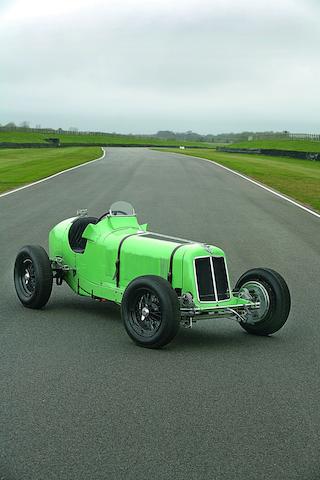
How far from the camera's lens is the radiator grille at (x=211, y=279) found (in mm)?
7523

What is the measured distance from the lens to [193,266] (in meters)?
7.45

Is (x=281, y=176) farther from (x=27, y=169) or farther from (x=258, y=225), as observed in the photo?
(x=258, y=225)

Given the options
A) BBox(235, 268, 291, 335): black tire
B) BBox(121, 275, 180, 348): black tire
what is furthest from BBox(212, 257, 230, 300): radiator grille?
BBox(121, 275, 180, 348): black tire

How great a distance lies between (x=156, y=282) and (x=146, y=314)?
1.35 feet

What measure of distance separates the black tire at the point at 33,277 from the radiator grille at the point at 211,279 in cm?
221

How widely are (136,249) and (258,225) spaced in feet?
36.0

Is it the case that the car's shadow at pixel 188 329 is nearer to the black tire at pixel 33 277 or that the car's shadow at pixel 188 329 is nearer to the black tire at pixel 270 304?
the black tire at pixel 270 304

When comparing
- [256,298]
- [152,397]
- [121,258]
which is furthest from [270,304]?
[152,397]

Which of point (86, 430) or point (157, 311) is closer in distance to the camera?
point (86, 430)

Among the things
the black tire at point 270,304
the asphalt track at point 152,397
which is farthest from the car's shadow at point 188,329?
the black tire at point 270,304

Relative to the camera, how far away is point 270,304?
7.73 m

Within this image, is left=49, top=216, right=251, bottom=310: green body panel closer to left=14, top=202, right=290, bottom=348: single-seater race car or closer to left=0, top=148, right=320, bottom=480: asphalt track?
left=14, top=202, right=290, bottom=348: single-seater race car

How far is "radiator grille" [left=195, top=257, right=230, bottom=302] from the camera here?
7523 millimetres

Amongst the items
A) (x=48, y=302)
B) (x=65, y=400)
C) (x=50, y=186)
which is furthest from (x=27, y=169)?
(x=65, y=400)
